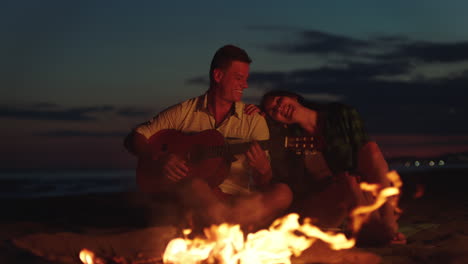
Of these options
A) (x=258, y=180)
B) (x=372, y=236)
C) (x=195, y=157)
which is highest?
(x=195, y=157)

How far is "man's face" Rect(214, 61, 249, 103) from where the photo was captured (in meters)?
5.05

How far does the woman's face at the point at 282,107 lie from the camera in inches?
187

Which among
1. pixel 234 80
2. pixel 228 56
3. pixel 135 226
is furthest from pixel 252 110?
pixel 135 226

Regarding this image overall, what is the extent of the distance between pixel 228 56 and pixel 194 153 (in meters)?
1.13

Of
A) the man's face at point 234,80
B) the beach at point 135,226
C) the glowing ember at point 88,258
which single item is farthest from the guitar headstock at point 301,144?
the glowing ember at point 88,258

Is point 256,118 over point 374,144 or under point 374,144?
over

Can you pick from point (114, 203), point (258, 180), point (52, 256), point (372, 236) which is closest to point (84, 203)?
point (114, 203)

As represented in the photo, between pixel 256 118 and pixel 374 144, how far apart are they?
4.45 feet

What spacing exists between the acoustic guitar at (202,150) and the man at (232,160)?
62mm

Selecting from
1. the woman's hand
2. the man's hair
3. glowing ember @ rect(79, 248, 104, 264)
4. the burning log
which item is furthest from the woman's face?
glowing ember @ rect(79, 248, 104, 264)

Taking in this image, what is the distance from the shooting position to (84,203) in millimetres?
10734

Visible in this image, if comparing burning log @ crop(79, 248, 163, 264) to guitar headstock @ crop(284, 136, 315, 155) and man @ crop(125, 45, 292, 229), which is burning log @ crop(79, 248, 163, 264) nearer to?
man @ crop(125, 45, 292, 229)

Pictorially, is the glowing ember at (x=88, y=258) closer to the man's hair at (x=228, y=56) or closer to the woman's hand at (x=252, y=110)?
the woman's hand at (x=252, y=110)

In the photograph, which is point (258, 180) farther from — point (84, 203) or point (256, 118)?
point (84, 203)
